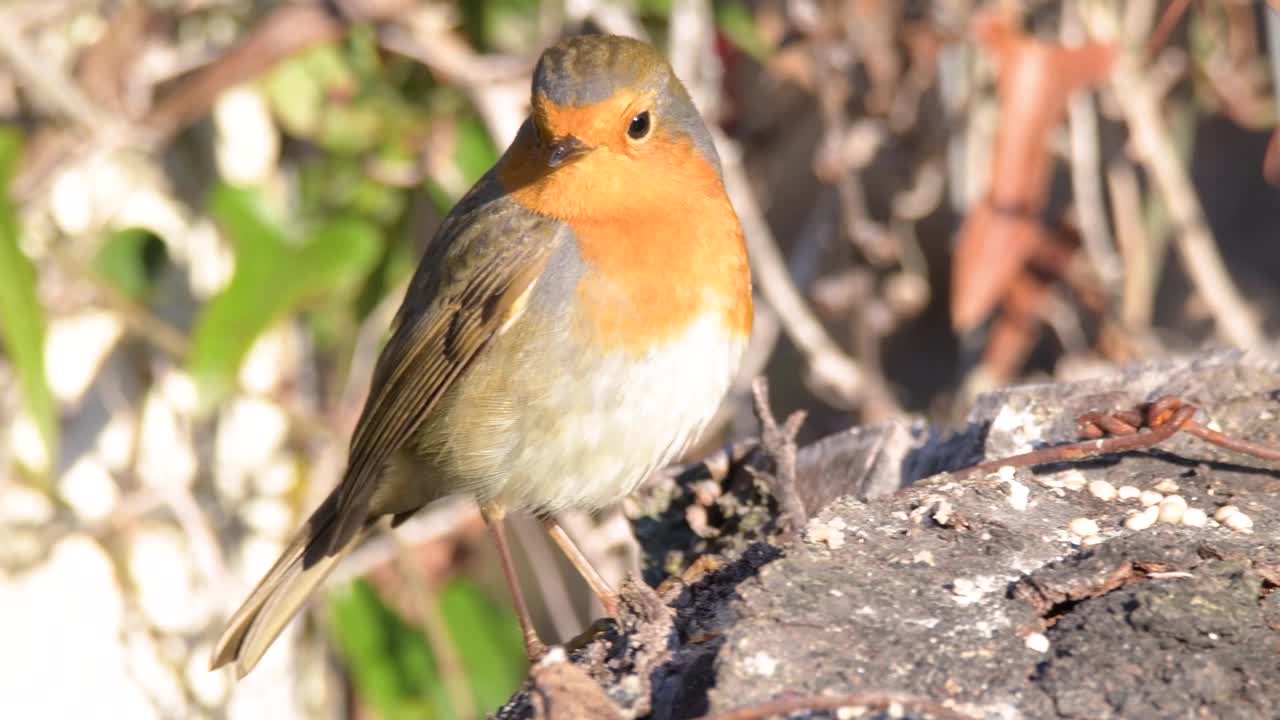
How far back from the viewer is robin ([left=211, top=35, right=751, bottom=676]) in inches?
121

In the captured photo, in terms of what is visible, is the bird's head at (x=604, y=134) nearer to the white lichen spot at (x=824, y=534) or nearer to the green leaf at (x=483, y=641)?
the white lichen spot at (x=824, y=534)

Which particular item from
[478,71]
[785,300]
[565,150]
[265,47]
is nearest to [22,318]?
[265,47]

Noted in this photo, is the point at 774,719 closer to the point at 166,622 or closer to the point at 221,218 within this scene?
the point at 221,218

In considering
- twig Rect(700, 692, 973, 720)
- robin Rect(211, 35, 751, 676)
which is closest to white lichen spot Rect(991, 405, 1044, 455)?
robin Rect(211, 35, 751, 676)

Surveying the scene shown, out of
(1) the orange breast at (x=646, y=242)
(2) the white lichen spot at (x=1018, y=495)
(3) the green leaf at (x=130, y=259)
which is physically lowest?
(2) the white lichen spot at (x=1018, y=495)

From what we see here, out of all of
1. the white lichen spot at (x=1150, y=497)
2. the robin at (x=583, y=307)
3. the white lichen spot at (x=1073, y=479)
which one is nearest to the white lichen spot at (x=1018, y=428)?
the white lichen spot at (x=1073, y=479)

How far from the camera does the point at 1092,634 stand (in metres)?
2.15

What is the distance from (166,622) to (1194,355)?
9.97 ft

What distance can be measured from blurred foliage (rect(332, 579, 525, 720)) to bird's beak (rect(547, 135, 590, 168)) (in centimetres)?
195

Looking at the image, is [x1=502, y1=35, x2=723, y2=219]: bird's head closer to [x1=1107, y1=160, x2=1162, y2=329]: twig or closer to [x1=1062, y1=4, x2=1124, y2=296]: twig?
[x1=1062, y1=4, x2=1124, y2=296]: twig

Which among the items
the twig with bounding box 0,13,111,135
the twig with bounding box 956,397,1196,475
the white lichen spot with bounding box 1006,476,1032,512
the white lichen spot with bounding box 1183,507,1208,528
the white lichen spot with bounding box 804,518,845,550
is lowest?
the white lichen spot with bounding box 1183,507,1208,528

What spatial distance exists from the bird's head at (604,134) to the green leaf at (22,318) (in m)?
1.39

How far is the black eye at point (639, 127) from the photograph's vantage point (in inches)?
125

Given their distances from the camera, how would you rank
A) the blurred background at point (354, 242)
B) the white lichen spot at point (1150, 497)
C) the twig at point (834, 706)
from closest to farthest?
1. the twig at point (834, 706)
2. the white lichen spot at point (1150, 497)
3. the blurred background at point (354, 242)
